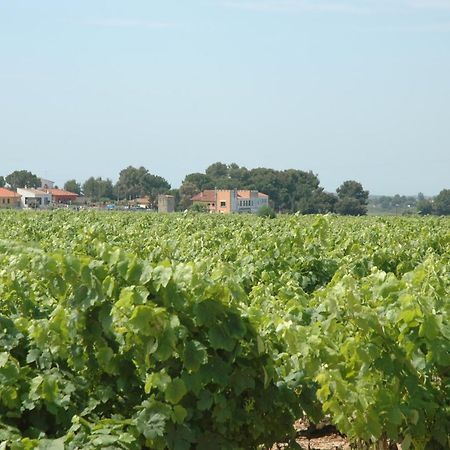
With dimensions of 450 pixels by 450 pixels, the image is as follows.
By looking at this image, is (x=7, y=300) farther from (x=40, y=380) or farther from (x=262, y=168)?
(x=262, y=168)

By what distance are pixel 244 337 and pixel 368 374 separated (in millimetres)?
718

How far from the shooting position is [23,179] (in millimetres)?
147000

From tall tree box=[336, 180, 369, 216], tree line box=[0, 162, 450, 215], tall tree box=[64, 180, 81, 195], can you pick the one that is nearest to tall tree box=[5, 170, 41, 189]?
tree line box=[0, 162, 450, 215]

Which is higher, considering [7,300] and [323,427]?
[7,300]

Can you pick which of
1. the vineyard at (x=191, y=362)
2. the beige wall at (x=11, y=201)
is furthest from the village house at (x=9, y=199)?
the vineyard at (x=191, y=362)

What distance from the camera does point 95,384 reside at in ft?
17.0

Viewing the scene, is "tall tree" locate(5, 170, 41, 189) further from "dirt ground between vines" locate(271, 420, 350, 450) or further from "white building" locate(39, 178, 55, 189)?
"dirt ground between vines" locate(271, 420, 350, 450)

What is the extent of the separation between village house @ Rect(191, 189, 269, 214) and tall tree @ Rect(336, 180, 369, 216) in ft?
29.5

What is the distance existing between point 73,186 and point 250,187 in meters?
42.9

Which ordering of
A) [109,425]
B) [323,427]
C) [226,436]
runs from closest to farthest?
[109,425]
[226,436]
[323,427]

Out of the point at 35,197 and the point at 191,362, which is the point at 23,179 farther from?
the point at 191,362

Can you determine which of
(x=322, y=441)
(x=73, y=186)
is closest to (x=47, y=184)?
(x=73, y=186)

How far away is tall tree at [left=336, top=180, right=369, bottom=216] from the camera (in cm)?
11655

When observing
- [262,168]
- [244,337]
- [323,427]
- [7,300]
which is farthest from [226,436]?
[262,168]
